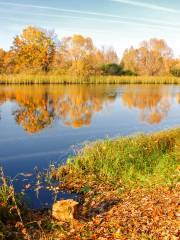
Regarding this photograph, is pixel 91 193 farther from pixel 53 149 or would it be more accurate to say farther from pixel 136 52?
pixel 136 52

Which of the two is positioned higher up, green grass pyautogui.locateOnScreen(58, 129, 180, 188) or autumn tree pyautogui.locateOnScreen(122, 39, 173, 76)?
autumn tree pyautogui.locateOnScreen(122, 39, 173, 76)

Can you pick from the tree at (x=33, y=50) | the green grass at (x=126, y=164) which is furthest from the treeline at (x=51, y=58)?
the green grass at (x=126, y=164)

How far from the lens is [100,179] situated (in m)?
10.3

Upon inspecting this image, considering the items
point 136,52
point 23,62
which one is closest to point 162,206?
point 23,62

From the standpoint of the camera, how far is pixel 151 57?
320ft

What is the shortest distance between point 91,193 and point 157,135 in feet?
16.2

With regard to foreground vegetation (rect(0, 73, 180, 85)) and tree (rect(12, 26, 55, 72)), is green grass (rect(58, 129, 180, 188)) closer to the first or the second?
foreground vegetation (rect(0, 73, 180, 85))

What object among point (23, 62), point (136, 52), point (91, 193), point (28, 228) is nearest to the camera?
point (28, 228)

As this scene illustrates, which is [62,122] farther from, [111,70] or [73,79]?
[111,70]

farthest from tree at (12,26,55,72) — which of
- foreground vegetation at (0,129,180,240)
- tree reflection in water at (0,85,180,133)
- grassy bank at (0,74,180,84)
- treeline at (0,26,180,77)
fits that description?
foreground vegetation at (0,129,180,240)

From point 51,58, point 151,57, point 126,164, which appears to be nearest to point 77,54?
point 51,58

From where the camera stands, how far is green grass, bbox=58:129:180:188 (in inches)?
393

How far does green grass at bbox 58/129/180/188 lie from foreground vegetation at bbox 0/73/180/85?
3579 cm

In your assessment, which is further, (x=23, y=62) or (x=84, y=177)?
(x=23, y=62)
